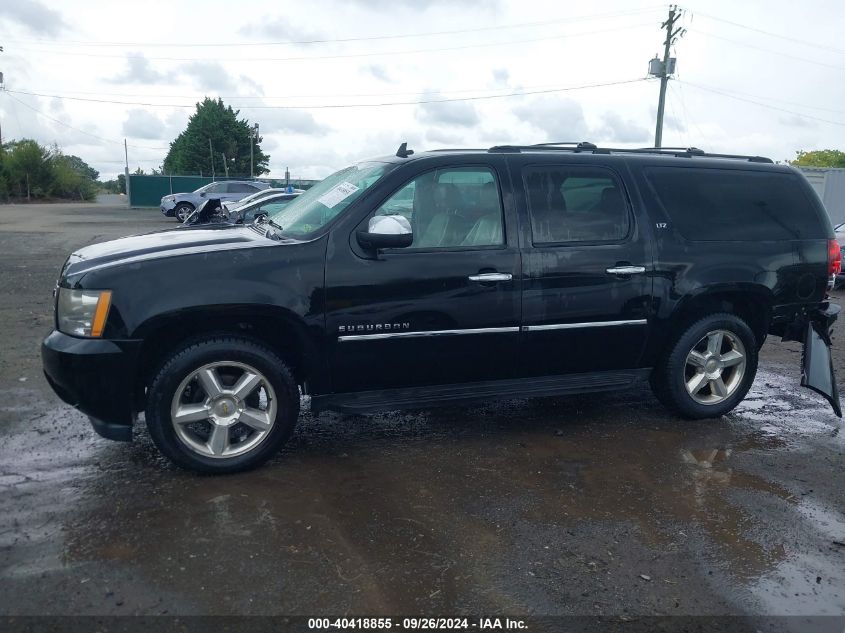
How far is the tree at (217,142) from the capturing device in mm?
78375

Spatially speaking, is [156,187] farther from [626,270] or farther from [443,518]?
[443,518]

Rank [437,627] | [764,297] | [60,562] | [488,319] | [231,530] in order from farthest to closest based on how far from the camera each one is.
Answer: [764,297] < [488,319] < [231,530] < [60,562] < [437,627]

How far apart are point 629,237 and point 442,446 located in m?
1.90

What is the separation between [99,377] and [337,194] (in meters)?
1.85

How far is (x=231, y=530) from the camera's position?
11.7ft

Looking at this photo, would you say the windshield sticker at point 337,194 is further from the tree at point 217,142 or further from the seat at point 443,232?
the tree at point 217,142

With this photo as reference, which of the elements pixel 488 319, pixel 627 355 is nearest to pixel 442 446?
pixel 488 319

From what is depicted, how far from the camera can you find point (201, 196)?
29.2m

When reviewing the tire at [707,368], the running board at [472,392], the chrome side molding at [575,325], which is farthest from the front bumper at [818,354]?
the chrome side molding at [575,325]

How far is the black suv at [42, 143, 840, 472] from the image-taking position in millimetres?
4059

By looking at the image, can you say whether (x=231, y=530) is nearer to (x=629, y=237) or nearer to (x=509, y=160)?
(x=509, y=160)

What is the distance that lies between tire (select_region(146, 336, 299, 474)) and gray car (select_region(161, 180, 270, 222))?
25.3 m

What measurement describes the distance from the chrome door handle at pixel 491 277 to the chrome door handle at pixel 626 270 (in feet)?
2.46

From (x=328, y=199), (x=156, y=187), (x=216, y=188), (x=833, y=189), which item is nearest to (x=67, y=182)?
(x=156, y=187)
